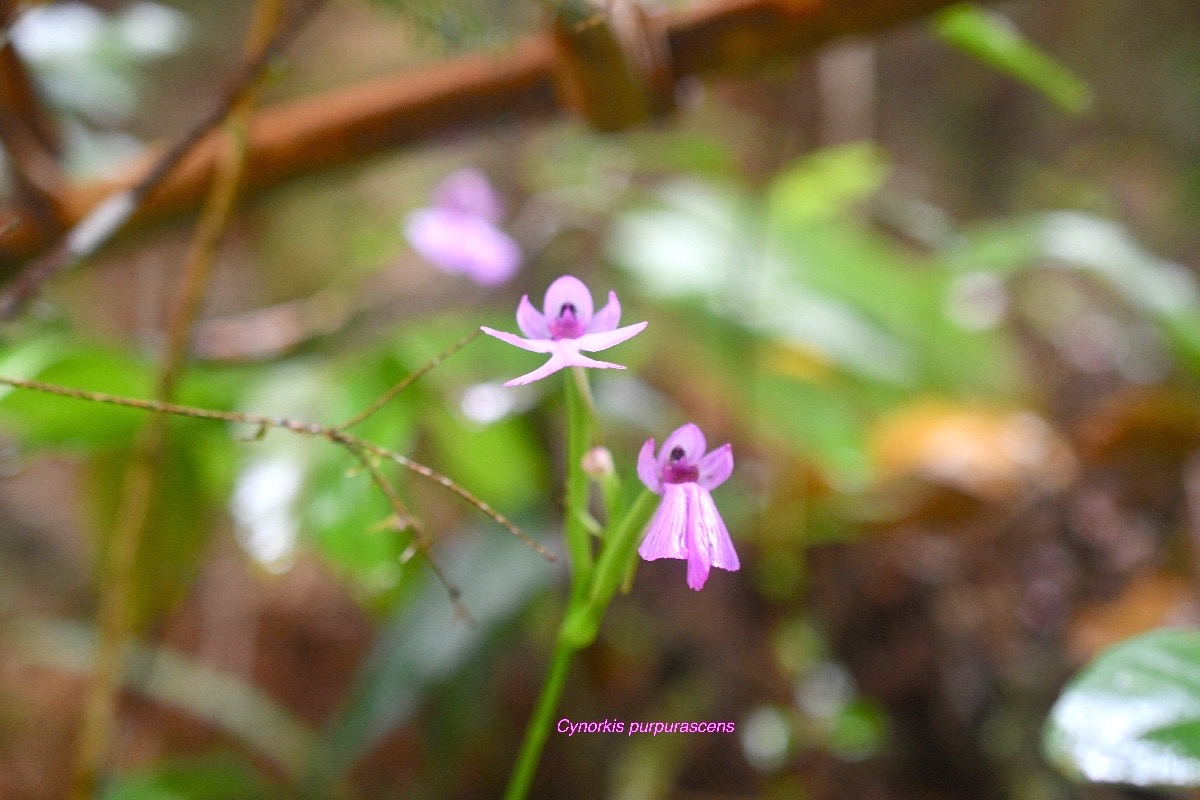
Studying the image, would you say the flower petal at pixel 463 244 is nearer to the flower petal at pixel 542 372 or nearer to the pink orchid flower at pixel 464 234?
the pink orchid flower at pixel 464 234

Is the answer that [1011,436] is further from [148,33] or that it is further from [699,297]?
[148,33]

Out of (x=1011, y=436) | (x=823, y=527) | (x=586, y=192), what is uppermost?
(x=586, y=192)

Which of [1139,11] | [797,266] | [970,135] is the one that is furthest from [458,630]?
[1139,11]

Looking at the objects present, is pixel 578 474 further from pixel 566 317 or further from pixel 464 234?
pixel 464 234

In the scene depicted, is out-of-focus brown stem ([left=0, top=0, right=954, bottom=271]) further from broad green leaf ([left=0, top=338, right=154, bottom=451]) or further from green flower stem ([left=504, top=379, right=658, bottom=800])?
green flower stem ([left=504, top=379, right=658, bottom=800])

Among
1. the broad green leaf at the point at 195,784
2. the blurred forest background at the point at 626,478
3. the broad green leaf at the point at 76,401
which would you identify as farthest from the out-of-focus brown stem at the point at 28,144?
the broad green leaf at the point at 195,784

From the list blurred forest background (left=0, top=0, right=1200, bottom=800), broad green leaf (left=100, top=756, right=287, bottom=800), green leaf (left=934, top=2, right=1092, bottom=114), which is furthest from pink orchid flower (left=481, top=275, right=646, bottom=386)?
broad green leaf (left=100, top=756, right=287, bottom=800)
